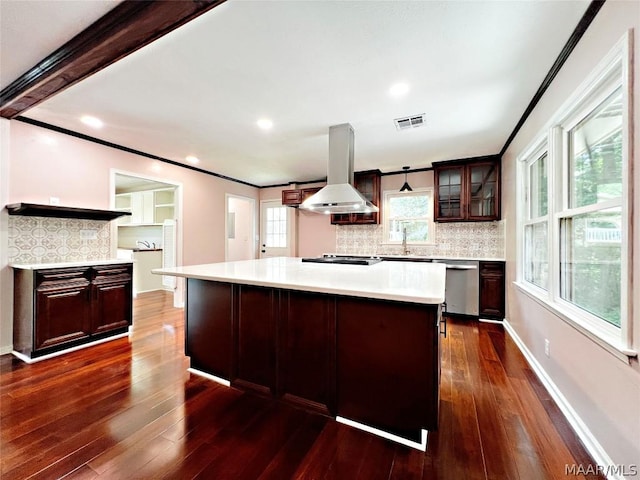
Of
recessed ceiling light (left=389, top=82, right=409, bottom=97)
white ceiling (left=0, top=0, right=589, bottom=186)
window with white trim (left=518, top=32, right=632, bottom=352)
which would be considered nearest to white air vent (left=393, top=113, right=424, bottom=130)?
white ceiling (left=0, top=0, right=589, bottom=186)

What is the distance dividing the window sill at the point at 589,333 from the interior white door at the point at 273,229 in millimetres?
4563

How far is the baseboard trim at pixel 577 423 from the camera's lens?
4.41ft

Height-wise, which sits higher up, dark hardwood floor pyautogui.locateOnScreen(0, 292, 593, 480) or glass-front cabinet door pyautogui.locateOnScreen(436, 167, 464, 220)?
glass-front cabinet door pyautogui.locateOnScreen(436, 167, 464, 220)

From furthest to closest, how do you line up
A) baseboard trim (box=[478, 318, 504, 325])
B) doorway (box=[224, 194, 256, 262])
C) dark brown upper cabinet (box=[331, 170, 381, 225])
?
doorway (box=[224, 194, 256, 262]) → dark brown upper cabinet (box=[331, 170, 381, 225]) → baseboard trim (box=[478, 318, 504, 325])

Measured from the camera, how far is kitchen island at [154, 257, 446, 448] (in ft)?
5.05

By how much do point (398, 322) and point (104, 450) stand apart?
1.76 metres

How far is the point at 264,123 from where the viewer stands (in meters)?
2.97

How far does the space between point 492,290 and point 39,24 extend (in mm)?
5136

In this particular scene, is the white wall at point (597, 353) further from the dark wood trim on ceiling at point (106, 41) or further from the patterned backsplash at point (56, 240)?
the patterned backsplash at point (56, 240)

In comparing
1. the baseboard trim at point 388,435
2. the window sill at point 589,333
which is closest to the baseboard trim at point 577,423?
the window sill at point 589,333

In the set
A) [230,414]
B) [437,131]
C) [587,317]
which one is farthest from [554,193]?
[230,414]

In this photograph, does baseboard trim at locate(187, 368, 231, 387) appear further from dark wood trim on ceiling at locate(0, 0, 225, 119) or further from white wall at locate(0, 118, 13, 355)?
dark wood trim on ceiling at locate(0, 0, 225, 119)

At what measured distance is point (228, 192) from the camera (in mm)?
5500

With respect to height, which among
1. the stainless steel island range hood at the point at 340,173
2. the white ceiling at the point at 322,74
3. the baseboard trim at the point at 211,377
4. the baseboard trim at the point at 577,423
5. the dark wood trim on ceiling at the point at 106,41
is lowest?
the baseboard trim at the point at 211,377
